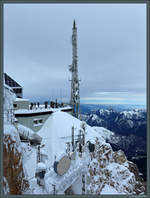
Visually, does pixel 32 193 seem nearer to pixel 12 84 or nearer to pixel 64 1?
pixel 64 1

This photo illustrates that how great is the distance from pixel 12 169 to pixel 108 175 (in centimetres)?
1125

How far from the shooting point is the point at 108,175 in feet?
43.8

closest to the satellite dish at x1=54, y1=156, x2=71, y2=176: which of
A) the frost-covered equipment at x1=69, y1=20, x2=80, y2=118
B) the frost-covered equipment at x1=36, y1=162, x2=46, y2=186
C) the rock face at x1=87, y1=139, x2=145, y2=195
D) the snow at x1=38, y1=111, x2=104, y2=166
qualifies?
the frost-covered equipment at x1=36, y1=162, x2=46, y2=186

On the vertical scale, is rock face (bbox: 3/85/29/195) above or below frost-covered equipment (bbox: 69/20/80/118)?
below

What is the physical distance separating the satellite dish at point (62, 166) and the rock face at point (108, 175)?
684 centimetres

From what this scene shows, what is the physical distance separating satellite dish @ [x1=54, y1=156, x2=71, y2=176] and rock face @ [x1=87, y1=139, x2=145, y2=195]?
6.84 metres

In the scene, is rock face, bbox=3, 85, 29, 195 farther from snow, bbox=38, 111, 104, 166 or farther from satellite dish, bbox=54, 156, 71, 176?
snow, bbox=38, 111, 104, 166

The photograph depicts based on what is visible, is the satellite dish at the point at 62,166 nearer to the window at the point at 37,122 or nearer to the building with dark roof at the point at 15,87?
the window at the point at 37,122

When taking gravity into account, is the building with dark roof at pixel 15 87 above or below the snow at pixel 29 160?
above

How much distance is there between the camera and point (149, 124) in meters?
7.39

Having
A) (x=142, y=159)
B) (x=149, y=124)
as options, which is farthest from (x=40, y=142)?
(x=142, y=159)

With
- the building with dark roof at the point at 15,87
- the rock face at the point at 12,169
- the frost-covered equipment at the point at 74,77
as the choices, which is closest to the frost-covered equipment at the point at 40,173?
the rock face at the point at 12,169

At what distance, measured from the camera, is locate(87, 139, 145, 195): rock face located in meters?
12.3

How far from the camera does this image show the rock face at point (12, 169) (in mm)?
6110
